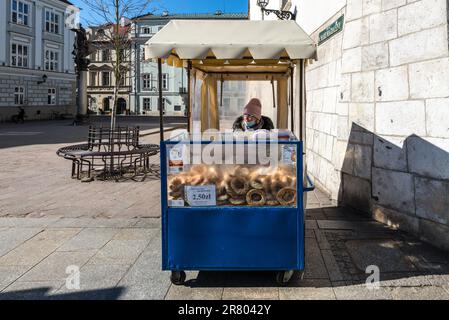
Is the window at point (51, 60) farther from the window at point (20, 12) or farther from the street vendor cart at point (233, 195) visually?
the street vendor cart at point (233, 195)

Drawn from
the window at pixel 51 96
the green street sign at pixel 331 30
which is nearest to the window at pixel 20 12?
the window at pixel 51 96

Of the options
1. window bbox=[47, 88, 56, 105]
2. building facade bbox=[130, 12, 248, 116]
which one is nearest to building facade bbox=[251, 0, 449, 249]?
window bbox=[47, 88, 56, 105]

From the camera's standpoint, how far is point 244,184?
3.95 m

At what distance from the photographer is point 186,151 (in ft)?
12.8

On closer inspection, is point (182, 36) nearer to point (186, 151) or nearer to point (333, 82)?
point (186, 151)

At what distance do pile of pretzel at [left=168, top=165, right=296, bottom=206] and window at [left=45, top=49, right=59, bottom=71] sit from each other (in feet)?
145

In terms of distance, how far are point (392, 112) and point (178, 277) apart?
3.62 metres

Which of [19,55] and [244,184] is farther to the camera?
[19,55]

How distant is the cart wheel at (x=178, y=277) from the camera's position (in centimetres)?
400

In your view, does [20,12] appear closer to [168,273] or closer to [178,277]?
[168,273]

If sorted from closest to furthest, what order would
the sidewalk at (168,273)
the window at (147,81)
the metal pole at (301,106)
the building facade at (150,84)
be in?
the sidewalk at (168,273) < the metal pole at (301,106) < the building facade at (150,84) < the window at (147,81)

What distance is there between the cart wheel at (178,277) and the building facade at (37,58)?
1499 inches

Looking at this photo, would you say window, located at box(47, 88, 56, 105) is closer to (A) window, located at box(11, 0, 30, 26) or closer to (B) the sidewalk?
(A) window, located at box(11, 0, 30, 26)

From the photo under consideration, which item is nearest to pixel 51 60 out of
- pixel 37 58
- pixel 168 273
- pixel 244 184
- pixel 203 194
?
pixel 37 58
